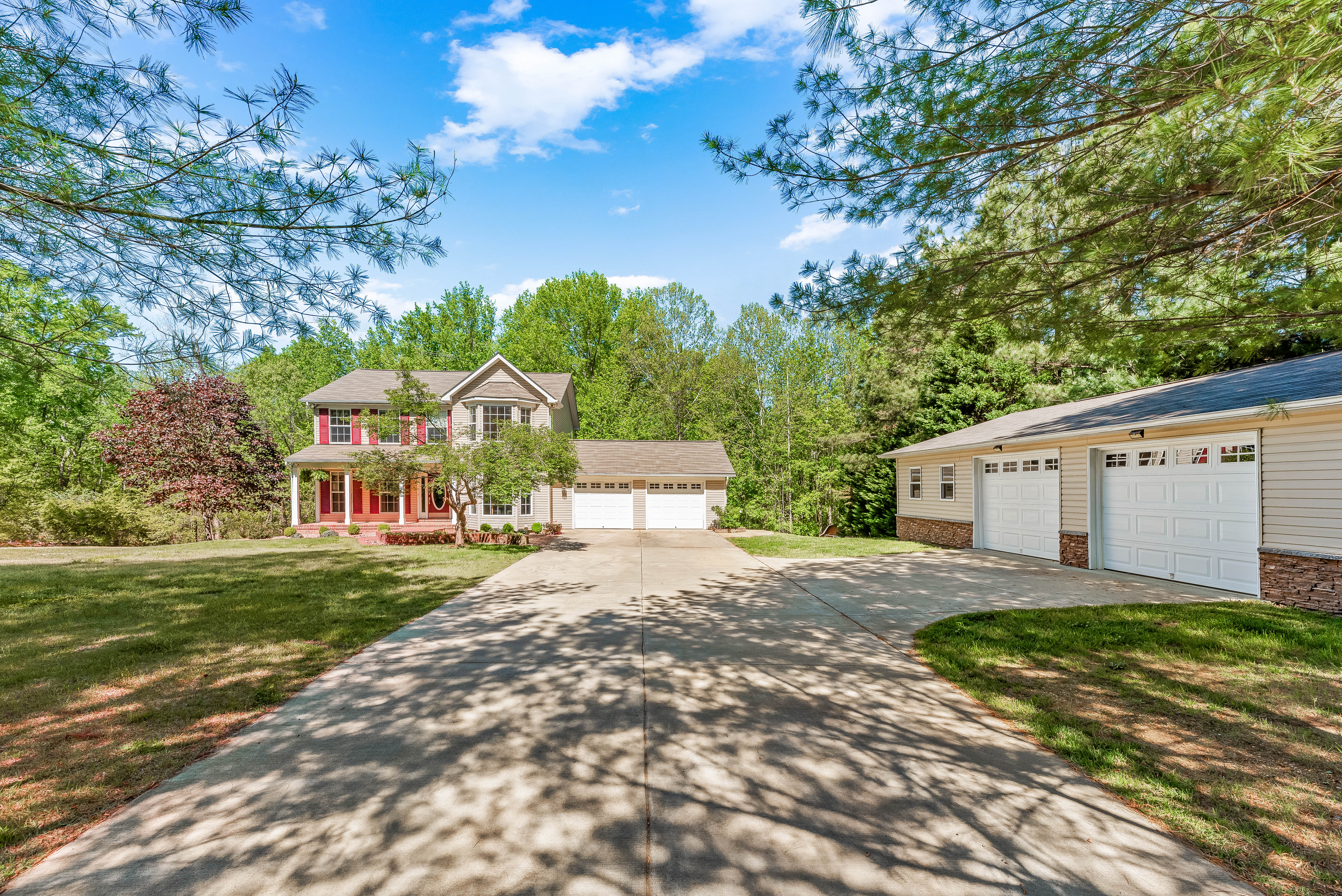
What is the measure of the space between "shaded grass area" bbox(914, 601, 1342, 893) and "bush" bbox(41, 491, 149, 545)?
21013 millimetres

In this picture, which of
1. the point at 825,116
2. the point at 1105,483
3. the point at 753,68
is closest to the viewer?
the point at 825,116

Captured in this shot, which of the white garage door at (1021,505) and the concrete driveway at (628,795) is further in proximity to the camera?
the white garage door at (1021,505)

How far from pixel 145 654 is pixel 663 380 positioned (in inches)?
1152

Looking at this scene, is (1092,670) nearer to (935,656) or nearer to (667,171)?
(935,656)

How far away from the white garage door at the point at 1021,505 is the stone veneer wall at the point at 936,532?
0.45m

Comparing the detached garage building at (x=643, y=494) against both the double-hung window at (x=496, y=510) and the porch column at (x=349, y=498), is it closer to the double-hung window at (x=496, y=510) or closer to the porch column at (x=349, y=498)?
the double-hung window at (x=496, y=510)

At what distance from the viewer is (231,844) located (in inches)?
104

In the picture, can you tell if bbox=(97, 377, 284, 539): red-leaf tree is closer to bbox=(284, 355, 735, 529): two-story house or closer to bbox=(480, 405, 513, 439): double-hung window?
bbox=(284, 355, 735, 529): two-story house

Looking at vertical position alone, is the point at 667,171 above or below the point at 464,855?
above

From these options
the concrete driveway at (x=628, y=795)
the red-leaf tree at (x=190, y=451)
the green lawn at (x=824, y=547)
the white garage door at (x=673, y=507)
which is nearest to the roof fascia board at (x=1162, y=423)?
the green lawn at (x=824, y=547)

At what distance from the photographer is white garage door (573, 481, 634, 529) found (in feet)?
76.2

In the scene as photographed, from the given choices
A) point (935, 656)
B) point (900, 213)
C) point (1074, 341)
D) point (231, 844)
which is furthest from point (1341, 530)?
point (231, 844)

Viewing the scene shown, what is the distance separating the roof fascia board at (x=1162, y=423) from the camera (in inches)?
275

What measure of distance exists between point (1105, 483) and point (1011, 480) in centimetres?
270
